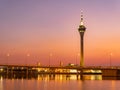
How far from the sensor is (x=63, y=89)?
3524 inches

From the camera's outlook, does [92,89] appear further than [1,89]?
Yes

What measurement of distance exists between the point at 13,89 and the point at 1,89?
2751mm

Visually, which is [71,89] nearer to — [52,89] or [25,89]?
[52,89]

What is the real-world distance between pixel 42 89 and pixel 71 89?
23.3 feet

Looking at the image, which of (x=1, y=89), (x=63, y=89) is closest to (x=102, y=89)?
(x=63, y=89)

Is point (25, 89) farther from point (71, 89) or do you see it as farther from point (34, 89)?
point (71, 89)

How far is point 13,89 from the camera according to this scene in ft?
280

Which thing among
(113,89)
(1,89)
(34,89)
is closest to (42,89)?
(34,89)

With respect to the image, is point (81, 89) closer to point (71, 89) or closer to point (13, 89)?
point (71, 89)

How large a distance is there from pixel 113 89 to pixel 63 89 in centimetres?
1208

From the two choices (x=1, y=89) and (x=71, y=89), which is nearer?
(x=1, y=89)

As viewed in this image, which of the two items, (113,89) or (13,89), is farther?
(113,89)

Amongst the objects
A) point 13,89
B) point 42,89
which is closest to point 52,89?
point 42,89

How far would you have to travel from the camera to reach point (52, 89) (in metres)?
88.8
